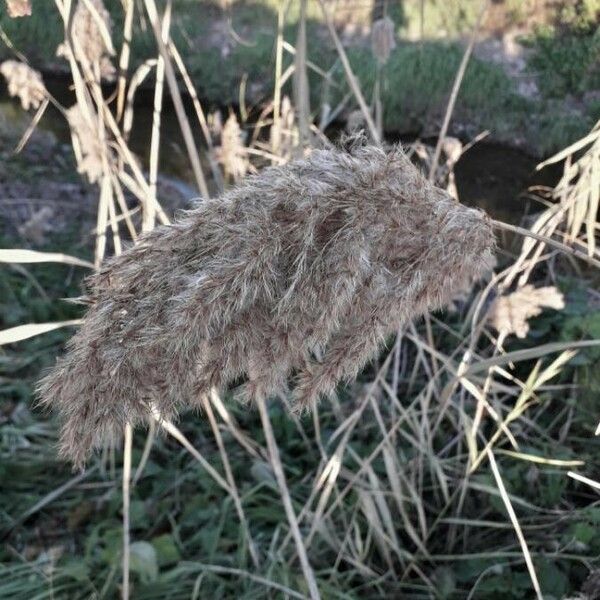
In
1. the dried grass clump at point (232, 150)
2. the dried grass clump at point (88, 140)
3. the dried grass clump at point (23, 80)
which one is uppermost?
the dried grass clump at point (23, 80)

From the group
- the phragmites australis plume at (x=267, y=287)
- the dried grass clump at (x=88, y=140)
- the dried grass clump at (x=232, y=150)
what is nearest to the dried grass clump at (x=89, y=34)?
the dried grass clump at (x=88, y=140)

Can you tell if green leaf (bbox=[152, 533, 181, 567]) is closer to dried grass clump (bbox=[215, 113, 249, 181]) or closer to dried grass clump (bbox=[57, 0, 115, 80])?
dried grass clump (bbox=[215, 113, 249, 181])

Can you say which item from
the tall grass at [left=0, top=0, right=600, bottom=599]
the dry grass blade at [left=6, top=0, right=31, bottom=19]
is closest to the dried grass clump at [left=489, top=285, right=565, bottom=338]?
the tall grass at [left=0, top=0, right=600, bottom=599]

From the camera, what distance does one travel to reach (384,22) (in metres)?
1.99

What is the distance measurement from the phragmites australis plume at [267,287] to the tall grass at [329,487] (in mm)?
696

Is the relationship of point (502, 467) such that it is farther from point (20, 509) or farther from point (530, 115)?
point (530, 115)

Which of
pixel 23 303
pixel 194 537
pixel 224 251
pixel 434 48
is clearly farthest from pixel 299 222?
pixel 434 48

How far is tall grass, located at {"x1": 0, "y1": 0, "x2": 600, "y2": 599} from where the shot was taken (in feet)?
6.03

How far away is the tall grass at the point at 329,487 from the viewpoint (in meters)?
1.84

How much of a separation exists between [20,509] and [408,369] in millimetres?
1515

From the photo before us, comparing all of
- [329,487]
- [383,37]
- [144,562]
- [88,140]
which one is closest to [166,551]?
[144,562]

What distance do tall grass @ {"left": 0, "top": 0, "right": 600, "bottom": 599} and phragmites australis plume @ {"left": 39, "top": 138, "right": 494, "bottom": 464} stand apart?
0.70 m

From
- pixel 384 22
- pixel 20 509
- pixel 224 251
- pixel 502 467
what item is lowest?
pixel 502 467

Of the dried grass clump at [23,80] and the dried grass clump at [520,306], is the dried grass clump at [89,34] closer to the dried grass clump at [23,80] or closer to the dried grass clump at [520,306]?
the dried grass clump at [23,80]
